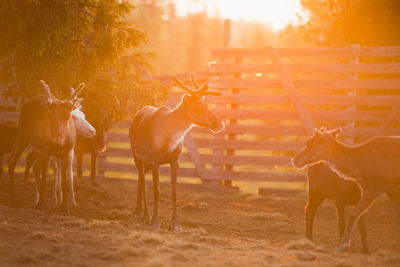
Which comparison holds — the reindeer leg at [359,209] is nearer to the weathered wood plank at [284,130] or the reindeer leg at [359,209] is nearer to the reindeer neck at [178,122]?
the reindeer neck at [178,122]

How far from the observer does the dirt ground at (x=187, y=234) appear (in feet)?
19.4

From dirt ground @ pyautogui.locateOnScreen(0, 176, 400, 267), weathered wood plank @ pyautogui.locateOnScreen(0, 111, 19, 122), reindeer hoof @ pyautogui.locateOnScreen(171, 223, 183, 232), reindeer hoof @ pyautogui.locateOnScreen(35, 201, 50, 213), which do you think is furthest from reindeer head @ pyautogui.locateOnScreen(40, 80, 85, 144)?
weathered wood plank @ pyautogui.locateOnScreen(0, 111, 19, 122)

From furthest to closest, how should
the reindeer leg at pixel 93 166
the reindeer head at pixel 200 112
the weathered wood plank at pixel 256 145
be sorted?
the reindeer leg at pixel 93 166 → the weathered wood plank at pixel 256 145 → the reindeer head at pixel 200 112

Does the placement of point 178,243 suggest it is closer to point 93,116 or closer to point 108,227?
point 108,227

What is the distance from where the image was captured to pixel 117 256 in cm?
585

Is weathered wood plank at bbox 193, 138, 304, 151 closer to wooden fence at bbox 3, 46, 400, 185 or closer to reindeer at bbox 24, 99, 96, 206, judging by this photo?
wooden fence at bbox 3, 46, 400, 185

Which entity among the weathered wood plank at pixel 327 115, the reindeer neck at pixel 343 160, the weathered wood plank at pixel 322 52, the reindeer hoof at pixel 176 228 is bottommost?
the reindeer hoof at pixel 176 228

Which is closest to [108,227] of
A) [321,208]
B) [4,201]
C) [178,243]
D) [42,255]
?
[178,243]

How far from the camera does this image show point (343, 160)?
25.0 feet

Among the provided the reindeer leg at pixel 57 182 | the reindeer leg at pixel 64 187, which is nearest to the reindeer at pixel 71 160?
the reindeer leg at pixel 57 182

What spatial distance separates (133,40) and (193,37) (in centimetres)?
8087

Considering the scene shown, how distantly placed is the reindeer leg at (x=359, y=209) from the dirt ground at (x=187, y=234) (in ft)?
0.57

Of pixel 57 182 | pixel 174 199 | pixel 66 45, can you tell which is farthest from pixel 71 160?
pixel 174 199

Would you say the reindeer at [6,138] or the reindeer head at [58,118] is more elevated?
the reindeer head at [58,118]
